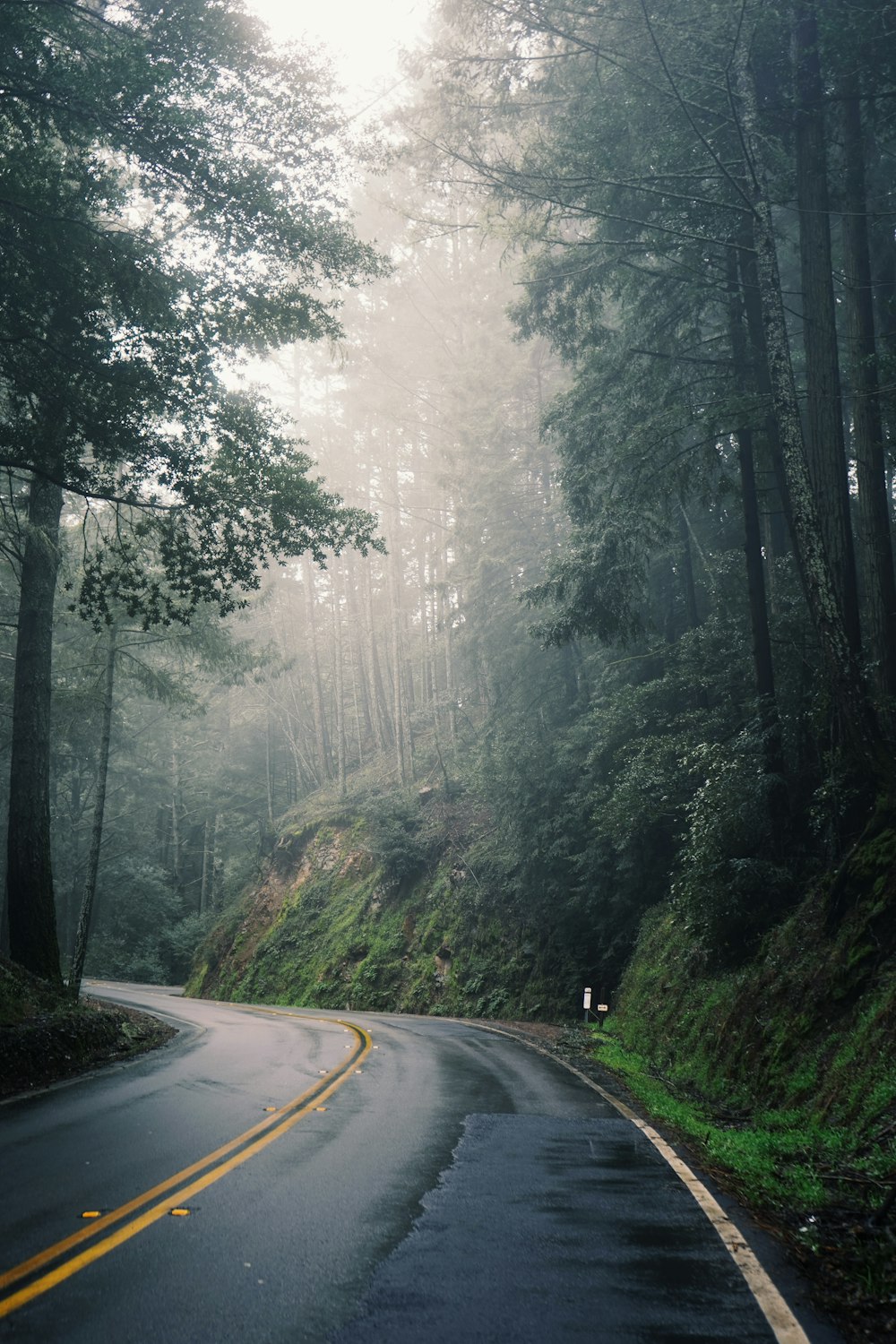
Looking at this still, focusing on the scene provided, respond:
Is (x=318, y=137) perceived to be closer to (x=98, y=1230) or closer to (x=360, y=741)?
(x=98, y=1230)

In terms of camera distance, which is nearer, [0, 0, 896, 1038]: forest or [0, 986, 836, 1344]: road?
[0, 986, 836, 1344]: road

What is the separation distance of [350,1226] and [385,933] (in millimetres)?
23680

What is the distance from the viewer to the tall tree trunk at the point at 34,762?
13.5 meters

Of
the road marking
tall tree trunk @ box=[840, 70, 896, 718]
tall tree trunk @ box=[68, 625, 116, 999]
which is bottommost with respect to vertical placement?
the road marking

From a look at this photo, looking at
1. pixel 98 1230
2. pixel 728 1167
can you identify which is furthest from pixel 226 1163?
pixel 728 1167

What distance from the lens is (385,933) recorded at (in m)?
27.8

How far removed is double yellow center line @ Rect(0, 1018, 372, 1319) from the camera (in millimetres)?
3799

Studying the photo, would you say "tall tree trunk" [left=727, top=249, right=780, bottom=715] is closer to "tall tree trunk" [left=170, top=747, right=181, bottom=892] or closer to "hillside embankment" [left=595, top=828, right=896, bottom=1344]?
"hillside embankment" [left=595, top=828, right=896, bottom=1344]

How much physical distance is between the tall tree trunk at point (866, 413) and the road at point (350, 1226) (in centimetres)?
758

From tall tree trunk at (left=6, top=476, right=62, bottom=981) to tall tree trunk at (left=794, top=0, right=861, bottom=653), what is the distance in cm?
1109

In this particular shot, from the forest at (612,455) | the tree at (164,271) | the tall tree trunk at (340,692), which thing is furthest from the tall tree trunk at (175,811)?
the tree at (164,271)

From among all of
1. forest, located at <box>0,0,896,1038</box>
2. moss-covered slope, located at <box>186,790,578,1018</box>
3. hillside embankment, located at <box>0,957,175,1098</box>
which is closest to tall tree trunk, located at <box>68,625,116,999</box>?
forest, located at <box>0,0,896,1038</box>

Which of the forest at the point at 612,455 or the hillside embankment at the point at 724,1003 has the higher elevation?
the forest at the point at 612,455

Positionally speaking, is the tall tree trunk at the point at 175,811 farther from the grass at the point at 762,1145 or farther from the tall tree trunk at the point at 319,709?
the grass at the point at 762,1145
